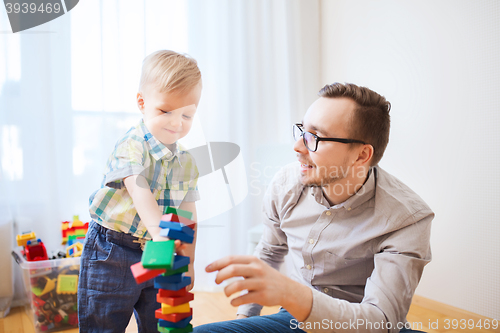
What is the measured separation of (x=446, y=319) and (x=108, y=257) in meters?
1.74

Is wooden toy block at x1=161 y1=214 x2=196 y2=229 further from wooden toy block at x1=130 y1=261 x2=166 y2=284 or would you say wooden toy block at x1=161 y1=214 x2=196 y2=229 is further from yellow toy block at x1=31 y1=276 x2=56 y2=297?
yellow toy block at x1=31 y1=276 x2=56 y2=297

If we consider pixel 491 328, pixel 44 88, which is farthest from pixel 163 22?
pixel 491 328

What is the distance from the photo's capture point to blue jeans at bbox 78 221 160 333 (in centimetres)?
97

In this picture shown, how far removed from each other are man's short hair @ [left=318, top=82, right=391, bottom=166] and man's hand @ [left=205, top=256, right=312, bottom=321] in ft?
1.66

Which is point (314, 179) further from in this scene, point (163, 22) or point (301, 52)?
point (301, 52)

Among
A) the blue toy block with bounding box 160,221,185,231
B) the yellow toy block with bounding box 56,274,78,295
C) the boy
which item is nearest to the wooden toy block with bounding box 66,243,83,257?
the yellow toy block with bounding box 56,274,78,295

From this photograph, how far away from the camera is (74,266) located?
1.77 metres

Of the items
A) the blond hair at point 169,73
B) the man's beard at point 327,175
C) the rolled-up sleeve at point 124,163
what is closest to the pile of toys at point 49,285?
the rolled-up sleeve at point 124,163

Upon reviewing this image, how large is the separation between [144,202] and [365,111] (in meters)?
0.64

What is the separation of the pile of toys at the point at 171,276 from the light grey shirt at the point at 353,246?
29cm

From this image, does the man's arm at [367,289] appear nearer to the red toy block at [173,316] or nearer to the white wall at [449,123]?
the red toy block at [173,316]

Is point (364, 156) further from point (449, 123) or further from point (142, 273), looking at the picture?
point (449, 123)

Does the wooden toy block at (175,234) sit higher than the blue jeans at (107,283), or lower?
higher

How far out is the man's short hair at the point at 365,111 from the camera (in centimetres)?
104
